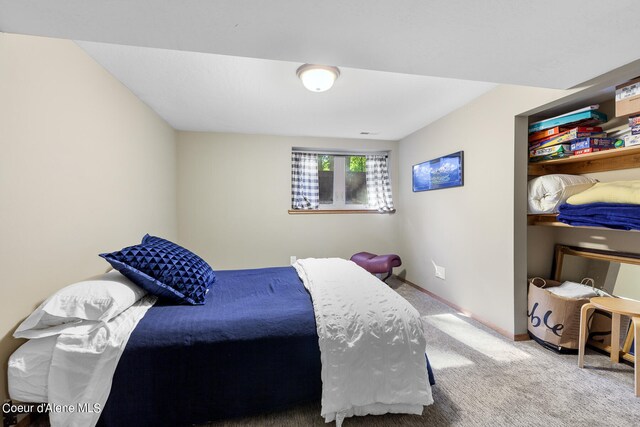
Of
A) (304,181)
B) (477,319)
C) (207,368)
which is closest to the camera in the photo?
(207,368)

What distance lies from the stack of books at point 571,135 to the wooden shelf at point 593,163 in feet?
0.20

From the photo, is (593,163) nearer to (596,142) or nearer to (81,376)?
(596,142)

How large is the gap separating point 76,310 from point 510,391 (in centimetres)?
254

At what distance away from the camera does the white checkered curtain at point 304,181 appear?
4.08 m

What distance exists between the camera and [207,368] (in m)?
1.36

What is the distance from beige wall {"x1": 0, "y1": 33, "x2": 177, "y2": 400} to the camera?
1.34 m

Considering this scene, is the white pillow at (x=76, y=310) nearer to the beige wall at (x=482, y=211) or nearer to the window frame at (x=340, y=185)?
the beige wall at (x=482, y=211)

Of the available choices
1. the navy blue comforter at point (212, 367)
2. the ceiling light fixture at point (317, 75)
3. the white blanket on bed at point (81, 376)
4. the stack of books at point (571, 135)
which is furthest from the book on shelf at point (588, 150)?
the white blanket on bed at point (81, 376)

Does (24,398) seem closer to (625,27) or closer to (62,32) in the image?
(62,32)

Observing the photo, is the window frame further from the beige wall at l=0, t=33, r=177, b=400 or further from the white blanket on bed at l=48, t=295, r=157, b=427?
the white blanket on bed at l=48, t=295, r=157, b=427

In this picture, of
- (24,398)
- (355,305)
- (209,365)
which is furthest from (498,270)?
(24,398)

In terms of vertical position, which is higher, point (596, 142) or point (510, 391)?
point (596, 142)

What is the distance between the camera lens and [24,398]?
127cm

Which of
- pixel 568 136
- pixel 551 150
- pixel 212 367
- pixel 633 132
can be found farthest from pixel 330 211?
pixel 633 132
